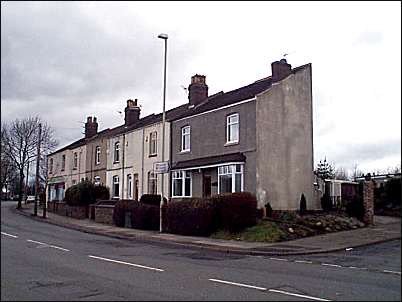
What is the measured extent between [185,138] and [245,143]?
20.8ft

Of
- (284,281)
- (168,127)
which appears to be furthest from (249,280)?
(168,127)

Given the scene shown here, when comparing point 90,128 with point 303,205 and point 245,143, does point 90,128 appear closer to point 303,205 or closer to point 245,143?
point 245,143

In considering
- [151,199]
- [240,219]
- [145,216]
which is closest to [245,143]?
[240,219]

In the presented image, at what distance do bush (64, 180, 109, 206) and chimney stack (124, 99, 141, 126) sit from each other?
5.92 m

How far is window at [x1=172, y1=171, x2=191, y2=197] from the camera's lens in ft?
103

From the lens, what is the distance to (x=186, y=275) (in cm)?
1206

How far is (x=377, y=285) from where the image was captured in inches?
427

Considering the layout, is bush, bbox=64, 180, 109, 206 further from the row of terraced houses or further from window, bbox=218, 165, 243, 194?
window, bbox=218, 165, 243, 194

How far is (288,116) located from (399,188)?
2373 centimetres

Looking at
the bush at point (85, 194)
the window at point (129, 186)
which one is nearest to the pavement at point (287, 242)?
the window at point (129, 186)

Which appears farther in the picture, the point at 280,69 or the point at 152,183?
the point at 152,183

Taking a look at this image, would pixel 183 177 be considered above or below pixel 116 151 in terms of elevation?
below

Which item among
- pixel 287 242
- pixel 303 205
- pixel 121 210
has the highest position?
pixel 303 205

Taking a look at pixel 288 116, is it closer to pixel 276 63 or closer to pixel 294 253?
pixel 276 63
